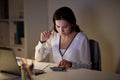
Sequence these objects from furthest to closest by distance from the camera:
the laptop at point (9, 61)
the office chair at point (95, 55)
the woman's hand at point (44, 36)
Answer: the woman's hand at point (44, 36), the office chair at point (95, 55), the laptop at point (9, 61)

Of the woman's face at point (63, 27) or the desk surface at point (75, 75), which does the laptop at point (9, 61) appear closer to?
the desk surface at point (75, 75)

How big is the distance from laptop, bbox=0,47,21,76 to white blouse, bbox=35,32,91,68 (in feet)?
1.86

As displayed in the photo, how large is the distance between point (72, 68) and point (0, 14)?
1.88 metres

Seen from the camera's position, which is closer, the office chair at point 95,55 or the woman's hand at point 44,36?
the office chair at point 95,55

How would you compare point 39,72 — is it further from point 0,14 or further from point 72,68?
point 0,14

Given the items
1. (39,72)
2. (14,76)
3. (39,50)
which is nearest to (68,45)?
(39,50)

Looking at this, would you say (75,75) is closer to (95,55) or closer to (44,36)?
(95,55)

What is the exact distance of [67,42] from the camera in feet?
7.02

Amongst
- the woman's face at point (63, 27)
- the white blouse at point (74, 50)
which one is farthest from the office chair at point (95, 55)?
the woman's face at point (63, 27)

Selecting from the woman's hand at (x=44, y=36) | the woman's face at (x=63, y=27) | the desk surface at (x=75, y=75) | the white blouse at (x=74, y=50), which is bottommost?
the desk surface at (x=75, y=75)

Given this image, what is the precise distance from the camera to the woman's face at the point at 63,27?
6.75ft

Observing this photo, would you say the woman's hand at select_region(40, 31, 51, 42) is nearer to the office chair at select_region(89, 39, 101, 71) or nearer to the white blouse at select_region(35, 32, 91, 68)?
the white blouse at select_region(35, 32, 91, 68)

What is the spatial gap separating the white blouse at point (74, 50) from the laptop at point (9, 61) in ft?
1.86

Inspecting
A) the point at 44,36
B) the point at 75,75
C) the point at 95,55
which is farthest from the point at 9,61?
the point at 95,55
